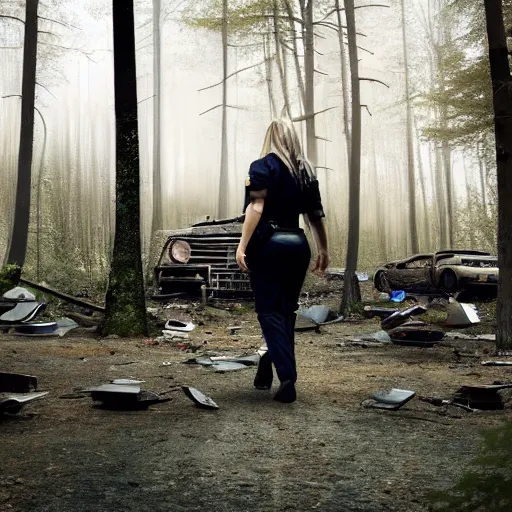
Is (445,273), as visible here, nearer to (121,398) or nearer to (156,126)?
(121,398)

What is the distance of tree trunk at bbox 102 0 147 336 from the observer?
30.4 ft

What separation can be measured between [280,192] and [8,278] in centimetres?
793

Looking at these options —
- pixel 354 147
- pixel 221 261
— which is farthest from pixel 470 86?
pixel 221 261

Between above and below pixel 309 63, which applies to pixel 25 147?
below

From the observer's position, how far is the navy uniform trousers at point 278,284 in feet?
Result: 15.6

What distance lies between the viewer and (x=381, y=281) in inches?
659

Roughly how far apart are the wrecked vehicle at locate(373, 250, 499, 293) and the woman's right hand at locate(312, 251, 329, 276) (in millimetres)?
9456

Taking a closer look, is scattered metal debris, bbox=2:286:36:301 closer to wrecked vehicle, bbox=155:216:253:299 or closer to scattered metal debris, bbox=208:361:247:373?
wrecked vehicle, bbox=155:216:253:299

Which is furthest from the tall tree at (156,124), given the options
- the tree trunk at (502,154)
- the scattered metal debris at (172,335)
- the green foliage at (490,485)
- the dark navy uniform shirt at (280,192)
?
the green foliage at (490,485)

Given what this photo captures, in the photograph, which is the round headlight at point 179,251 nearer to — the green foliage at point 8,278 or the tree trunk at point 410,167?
the green foliage at point 8,278

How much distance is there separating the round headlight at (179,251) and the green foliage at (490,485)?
1255cm

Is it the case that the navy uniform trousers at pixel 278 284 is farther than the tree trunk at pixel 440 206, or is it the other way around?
the tree trunk at pixel 440 206

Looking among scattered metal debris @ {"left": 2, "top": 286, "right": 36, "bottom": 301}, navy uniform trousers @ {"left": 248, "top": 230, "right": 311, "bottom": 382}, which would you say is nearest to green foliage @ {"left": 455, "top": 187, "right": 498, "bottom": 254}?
scattered metal debris @ {"left": 2, "top": 286, "right": 36, "bottom": 301}

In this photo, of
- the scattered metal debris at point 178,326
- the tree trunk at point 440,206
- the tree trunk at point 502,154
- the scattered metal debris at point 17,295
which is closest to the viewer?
the tree trunk at point 502,154
